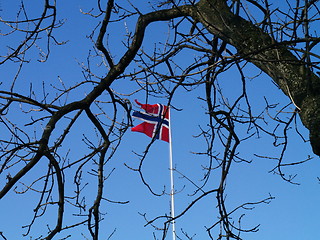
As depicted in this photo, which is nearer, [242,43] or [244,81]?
[242,43]

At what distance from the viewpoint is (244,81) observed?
3.47 metres

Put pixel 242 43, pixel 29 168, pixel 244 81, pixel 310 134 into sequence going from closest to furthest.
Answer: pixel 29 168 → pixel 310 134 → pixel 242 43 → pixel 244 81

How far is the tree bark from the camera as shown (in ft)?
8.55

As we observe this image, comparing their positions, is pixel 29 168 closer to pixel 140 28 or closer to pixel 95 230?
pixel 95 230

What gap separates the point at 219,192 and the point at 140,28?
1194 mm

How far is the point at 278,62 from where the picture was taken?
2840mm

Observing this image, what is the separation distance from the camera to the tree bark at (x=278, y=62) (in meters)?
2.61

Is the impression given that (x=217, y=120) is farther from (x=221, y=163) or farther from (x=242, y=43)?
(x=242, y=43)

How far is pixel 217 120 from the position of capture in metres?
3.50

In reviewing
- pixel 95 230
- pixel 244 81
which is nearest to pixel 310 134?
pixel 244 81

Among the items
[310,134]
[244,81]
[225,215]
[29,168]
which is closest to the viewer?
[29,168]

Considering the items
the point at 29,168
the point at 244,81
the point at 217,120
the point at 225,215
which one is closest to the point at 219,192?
the point at 225,215

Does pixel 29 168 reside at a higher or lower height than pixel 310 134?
lower

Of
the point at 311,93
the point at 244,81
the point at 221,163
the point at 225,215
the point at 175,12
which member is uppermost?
the point at 175,12
